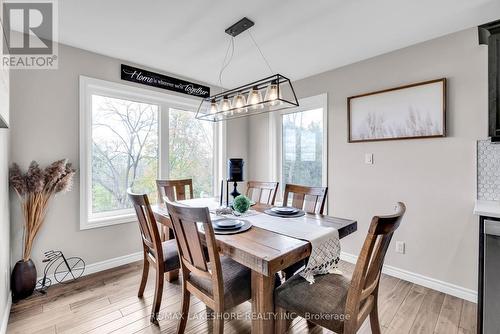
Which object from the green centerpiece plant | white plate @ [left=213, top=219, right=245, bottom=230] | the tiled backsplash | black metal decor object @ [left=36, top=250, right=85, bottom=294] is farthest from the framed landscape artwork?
black metal decor object @ [left=36, top=250, right=85, bottom=294]

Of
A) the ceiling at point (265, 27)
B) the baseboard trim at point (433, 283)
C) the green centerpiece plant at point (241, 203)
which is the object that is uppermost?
the ceiling at point (265, 27)

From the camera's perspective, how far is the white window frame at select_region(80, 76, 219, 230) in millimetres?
2533

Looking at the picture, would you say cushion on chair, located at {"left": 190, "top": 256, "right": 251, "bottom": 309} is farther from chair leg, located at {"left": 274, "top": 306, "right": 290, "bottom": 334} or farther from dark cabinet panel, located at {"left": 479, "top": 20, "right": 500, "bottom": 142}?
dark cabinet panel, located at {"left": 479, "top": 20, "right": 500, "bottom": 142}

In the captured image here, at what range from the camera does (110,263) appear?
2.71 metres

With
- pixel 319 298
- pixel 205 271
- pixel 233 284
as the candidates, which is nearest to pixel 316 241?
pixel 319 298

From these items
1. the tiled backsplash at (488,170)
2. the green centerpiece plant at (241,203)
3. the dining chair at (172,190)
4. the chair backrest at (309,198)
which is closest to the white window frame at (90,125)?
the dining chair at (172,190)

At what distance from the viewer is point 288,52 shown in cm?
260

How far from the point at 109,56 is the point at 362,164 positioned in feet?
10.3

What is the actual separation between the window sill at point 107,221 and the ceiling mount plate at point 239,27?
7.61 feet

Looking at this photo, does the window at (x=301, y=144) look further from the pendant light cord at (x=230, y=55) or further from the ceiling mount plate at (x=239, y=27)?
the ceiling mount plate at (x=239, y=27)

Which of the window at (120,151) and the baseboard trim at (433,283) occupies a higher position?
the window at (120,151)

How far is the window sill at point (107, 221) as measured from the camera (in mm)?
2555

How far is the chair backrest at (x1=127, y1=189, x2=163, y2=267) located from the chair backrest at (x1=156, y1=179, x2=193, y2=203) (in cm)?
83

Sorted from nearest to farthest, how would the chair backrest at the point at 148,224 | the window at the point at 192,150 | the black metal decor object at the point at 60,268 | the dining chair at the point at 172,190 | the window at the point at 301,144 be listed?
1. the chair backrest at the point at 148,224
2. the black metal decor object at the point at 60,268
3. the dining chair at the point at 172,190
4. the window at the point at 301,144
5. the window at the point at 192,150
